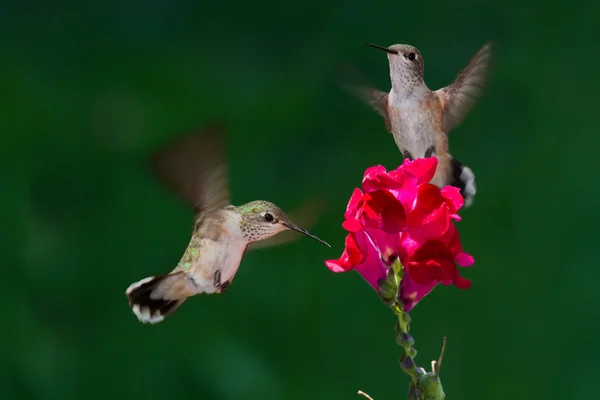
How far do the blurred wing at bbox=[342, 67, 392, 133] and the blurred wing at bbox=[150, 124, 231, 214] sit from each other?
0.24m

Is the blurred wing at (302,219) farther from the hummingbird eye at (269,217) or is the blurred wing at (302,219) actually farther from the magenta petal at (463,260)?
the magenta petal at (463,260)

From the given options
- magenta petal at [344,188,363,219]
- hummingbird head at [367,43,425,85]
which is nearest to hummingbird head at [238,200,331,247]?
magenta petal at [344,188,363,219]

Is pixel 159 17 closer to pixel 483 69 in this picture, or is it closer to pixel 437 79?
pixel 437 79

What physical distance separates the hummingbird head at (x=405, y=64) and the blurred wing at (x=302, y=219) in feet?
0.59

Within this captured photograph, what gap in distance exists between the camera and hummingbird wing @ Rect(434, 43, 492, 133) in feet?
3.49

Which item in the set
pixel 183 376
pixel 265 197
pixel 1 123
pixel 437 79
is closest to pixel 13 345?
pixel 183 376

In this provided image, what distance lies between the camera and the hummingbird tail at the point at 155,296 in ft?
2.63

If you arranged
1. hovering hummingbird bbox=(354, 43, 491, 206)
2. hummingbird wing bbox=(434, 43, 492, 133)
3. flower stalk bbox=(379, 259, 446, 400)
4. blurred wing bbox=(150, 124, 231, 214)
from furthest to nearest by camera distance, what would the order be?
hummingbird wing bbox=(434, 43, 492, 133) → hovering hummingbird bbox=(354, 43, 491, 206) → blurred wing bbox=(150, 124, 231, 214) → flower stalk bbox=(379, 259, 446, 400)

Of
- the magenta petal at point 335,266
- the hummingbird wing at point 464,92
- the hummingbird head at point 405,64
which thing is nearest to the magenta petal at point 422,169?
the magenta petal at point 335,266

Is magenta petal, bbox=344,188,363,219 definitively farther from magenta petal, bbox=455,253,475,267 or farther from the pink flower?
magenta petal, bbox=455,253,475,267

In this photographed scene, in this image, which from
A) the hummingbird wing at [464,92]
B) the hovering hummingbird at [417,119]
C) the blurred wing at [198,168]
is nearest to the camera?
the blurred wing at [198,168]

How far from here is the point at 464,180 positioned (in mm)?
909

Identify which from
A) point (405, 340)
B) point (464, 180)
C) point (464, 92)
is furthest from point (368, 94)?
point (405, 340)

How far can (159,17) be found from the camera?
7.50ft
